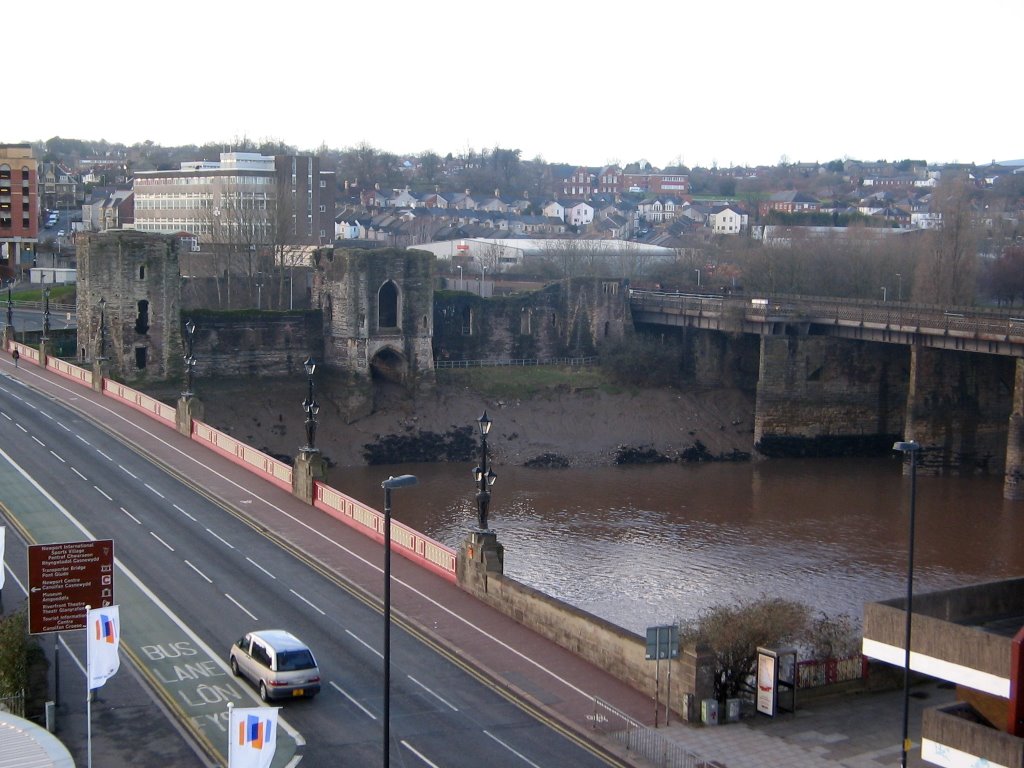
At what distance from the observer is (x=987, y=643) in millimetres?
18172

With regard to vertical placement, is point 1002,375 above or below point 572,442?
above

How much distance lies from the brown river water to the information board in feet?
50.2

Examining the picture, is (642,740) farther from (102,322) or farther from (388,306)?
Result: (388,306)

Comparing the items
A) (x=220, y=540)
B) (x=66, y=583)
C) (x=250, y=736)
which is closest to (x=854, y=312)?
(x=220, y=540)

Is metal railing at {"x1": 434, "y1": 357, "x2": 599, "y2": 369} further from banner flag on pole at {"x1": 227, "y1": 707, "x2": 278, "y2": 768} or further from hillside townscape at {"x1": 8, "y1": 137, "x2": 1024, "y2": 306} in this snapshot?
banner flag on pole at {"x1": 227, "y1": 707, "x2": 278, "y2": 768}

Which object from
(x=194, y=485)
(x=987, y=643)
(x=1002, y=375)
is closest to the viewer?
(x=987, y=643)

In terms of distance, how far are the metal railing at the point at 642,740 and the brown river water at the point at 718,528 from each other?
11.1 meters

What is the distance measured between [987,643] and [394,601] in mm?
14295

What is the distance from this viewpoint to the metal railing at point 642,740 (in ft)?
69.3

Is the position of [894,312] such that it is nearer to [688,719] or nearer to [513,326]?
[513,326]

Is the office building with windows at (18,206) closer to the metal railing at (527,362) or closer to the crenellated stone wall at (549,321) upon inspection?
the crenellated stone wall at (549,321)

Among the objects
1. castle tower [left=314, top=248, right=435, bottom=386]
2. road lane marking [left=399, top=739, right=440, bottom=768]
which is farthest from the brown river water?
road lane marking [left=399, top=739, right=440, bottom=768]

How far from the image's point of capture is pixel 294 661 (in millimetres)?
23156

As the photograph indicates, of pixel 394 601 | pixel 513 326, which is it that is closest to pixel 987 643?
pixel 394 601
